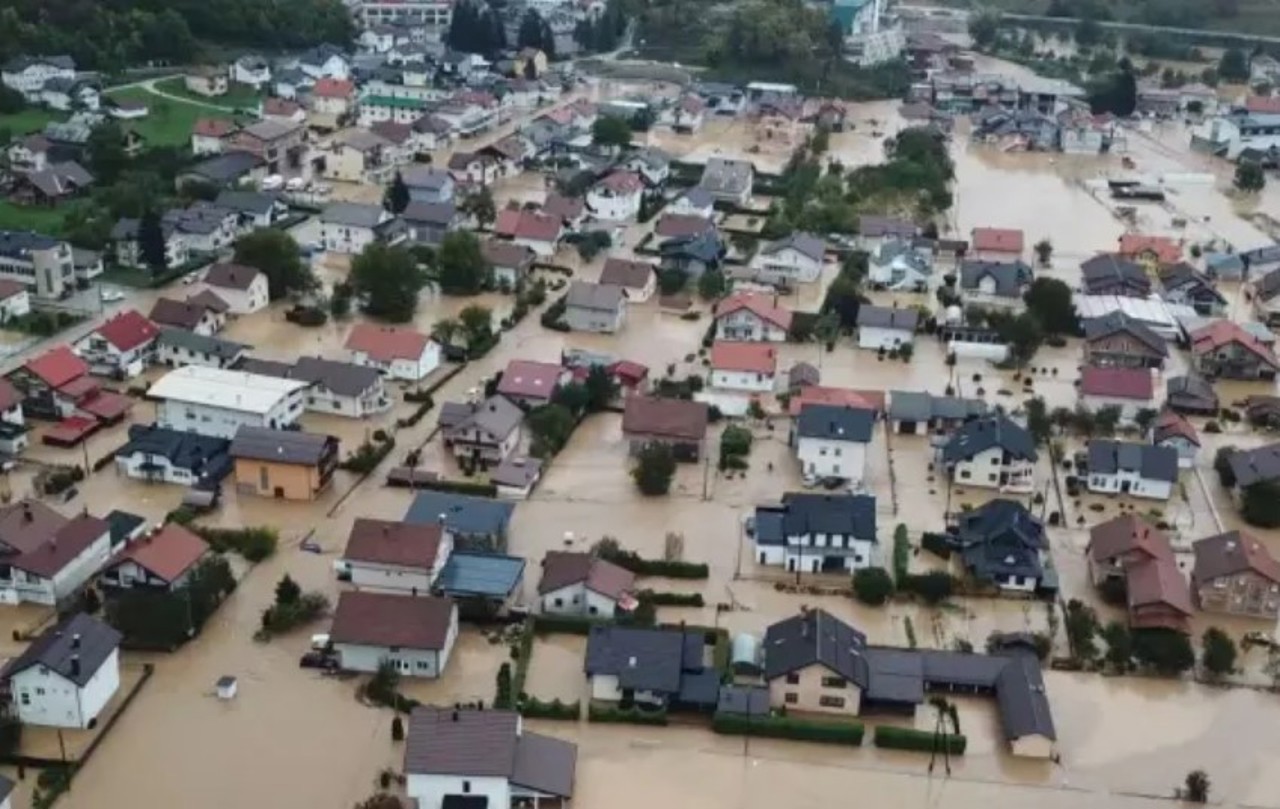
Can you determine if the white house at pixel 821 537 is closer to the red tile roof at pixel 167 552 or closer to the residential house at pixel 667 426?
the residential house at pixel 667 426

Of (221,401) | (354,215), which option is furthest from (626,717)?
(354,215)

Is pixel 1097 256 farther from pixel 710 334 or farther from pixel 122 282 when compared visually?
pixel 122 282

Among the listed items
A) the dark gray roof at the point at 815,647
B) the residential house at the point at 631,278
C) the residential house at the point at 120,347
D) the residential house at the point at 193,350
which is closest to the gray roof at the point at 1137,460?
the dark gray roof at the point at 815,647

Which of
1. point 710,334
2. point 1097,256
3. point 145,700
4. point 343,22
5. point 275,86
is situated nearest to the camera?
point 145,700

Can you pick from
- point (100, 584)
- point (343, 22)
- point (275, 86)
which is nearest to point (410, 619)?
point (100, 584)

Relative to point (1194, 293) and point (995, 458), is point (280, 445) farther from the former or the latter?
point (1194, 293)

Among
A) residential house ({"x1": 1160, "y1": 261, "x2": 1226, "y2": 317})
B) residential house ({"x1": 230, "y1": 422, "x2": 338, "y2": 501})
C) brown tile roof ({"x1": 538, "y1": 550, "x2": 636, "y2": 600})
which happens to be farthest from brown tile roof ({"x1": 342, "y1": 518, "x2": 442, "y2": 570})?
residential house ({"x1": 1160, "y1": 261, "x2": 1226, "y2": 317})
